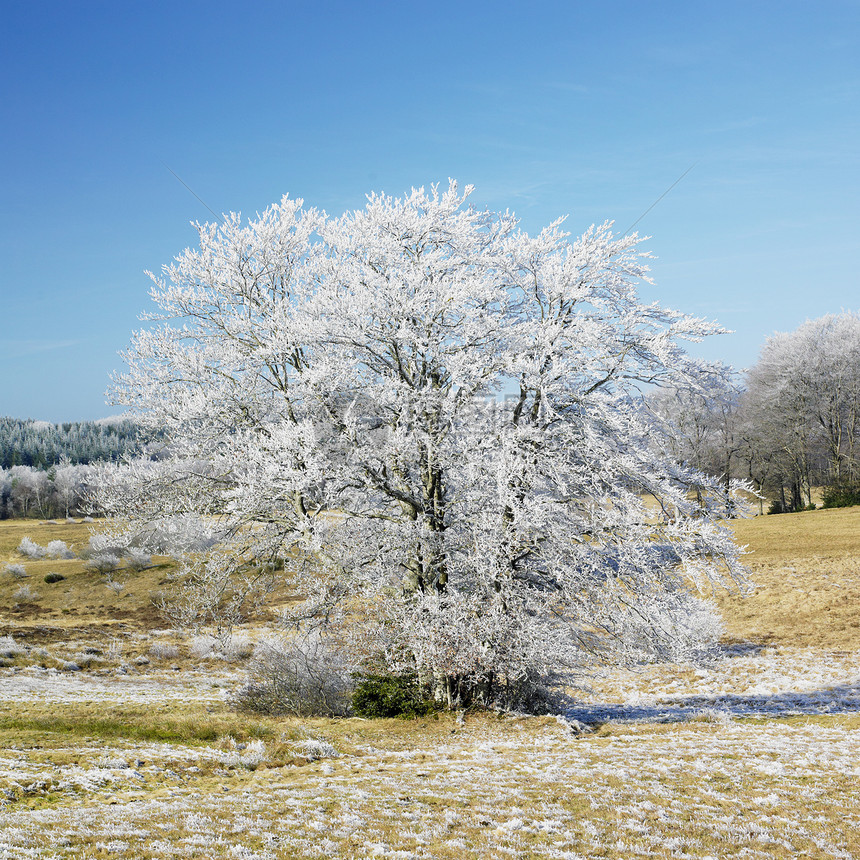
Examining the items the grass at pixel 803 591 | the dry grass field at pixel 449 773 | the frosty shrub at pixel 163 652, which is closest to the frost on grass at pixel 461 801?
the dry grass field at pixel 449 773

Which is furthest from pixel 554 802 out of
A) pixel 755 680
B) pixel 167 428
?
pixel 755 680

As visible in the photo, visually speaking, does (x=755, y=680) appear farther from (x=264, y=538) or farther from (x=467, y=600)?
(x=264, y=538)

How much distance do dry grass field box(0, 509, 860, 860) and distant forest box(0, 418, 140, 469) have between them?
382 feet

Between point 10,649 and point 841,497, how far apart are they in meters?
48.3

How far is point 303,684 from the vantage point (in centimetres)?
1388

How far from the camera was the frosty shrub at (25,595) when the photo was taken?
124 feet

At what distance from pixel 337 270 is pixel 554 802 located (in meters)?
9.70

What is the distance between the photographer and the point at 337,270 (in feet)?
41.9

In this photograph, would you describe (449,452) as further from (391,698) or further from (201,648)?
(201,648)

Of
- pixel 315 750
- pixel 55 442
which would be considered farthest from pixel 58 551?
pixel 55 442

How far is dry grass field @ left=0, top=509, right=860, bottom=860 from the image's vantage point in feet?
19.0

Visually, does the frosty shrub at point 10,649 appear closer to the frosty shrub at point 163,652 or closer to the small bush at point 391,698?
the frosty shrub at point 163,652

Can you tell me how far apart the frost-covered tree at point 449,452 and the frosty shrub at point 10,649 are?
40.6 ft

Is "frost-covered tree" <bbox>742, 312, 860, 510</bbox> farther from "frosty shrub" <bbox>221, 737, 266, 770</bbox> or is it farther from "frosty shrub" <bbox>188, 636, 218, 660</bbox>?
"frosty shrub" <bbox>221, 737, 266, 770</bbox>
